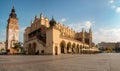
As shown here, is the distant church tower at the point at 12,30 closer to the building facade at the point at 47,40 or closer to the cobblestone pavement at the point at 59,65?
the building facade at the point at 47,40

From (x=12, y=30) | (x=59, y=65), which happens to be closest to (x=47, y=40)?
Answer: (x=59, y=65)

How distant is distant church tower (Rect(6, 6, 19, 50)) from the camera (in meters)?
130

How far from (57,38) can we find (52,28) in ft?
15.4

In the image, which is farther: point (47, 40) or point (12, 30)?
point (12, 30)

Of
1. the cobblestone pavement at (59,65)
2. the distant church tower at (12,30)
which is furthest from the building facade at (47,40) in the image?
the distant church tower at (12,30)

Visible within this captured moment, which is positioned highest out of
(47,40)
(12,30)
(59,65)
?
(12,30)

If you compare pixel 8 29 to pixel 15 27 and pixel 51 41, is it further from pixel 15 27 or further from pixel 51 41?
pixel 51 41

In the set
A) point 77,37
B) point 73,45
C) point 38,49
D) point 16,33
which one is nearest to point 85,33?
point 77,37

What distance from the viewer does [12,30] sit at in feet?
439

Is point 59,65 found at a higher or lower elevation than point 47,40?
lower

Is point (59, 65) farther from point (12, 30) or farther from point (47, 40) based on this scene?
point (12, 30)

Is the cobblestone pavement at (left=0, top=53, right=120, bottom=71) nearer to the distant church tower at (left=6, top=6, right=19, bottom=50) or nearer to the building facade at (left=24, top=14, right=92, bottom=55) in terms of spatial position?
the building facade at (left=24, top=14, right=92, bottom=55)

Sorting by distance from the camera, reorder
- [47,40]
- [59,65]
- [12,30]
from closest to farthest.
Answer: [59,65] → [47,40] → [12,30]

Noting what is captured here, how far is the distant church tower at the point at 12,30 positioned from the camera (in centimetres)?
13001
